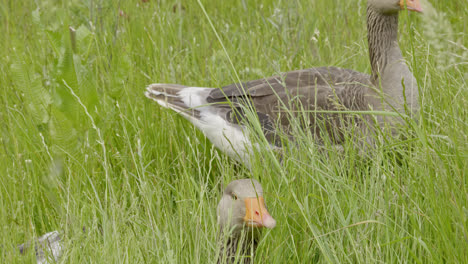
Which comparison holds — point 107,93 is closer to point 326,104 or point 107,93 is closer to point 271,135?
point 271,135

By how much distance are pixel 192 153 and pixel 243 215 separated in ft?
4.59

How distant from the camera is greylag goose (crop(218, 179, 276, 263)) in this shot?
2.39m

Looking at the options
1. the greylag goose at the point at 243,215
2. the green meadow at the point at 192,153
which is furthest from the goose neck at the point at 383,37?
the greylag goose at the point at 243,215

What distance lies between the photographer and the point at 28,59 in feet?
15.1

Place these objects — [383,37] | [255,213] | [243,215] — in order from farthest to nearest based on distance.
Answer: [383,37], [243,215], [255,213]

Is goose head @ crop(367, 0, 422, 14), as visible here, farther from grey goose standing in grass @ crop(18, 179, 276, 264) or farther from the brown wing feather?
grey goose standing in grass @ crop(18, 179, 276, 264)

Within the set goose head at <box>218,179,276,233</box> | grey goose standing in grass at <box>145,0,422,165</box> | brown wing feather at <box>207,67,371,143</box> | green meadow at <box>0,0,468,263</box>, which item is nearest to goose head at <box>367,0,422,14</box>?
grey goose standing in grass at <box>145,0,422,165</box>

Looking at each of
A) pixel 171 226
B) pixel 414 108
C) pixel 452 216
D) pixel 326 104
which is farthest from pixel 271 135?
pixel 452 216

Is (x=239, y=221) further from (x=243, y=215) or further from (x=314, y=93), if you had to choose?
(x=314, y=93)

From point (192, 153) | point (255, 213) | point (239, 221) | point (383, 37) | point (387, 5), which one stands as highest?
point (387, 5)

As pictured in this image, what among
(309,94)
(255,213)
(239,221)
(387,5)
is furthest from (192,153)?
(387,5)

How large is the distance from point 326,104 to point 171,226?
1.48 metres

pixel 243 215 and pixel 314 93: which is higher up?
pixel 314 93

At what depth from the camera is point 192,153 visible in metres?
3.90
